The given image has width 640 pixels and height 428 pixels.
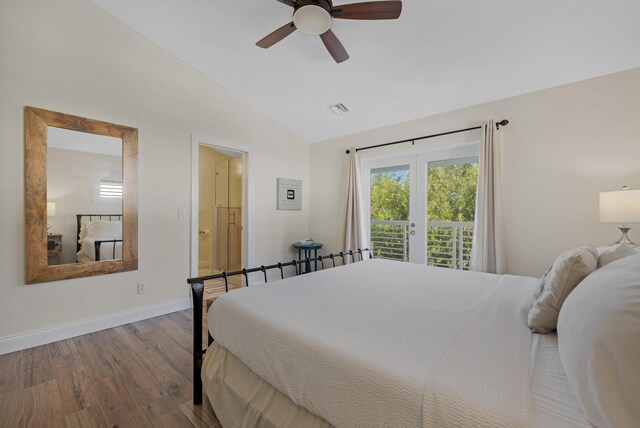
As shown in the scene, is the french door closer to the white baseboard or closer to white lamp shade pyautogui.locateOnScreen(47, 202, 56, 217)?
the white baseboard

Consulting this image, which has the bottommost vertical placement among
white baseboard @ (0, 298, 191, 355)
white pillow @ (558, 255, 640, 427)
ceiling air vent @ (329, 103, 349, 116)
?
white baseboard @ (0, 298, 191, 355)

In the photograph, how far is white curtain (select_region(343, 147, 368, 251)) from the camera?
4.09m

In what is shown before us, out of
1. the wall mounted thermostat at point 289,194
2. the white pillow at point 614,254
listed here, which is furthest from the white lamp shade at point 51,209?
the white pillow at point 614,254

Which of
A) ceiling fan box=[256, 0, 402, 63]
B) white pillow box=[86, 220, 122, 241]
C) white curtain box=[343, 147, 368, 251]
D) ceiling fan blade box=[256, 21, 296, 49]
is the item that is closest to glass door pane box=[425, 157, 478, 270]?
white curtain box=[343, 147, 368, 251]

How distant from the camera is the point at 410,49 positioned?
8.34 feet

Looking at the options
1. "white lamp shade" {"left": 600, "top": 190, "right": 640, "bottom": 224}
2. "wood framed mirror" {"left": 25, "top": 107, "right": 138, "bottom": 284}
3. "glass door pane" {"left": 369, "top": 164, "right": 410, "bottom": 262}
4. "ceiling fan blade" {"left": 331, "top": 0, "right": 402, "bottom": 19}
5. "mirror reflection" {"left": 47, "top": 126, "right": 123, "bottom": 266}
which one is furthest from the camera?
"glass door pane" {"left": 369, "top": 164, "right": 410, "bottom": 262}

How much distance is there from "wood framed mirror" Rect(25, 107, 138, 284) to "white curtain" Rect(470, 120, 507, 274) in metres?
3.78

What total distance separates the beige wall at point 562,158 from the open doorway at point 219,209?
3.76 m

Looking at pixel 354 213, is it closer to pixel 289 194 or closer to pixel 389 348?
pixel 289 194

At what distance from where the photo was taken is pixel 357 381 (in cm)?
88

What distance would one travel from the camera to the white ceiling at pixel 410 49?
209 cm

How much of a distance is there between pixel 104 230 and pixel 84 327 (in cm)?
95

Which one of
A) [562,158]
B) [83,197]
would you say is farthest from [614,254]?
[83,197]

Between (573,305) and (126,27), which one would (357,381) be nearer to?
(573,305)
